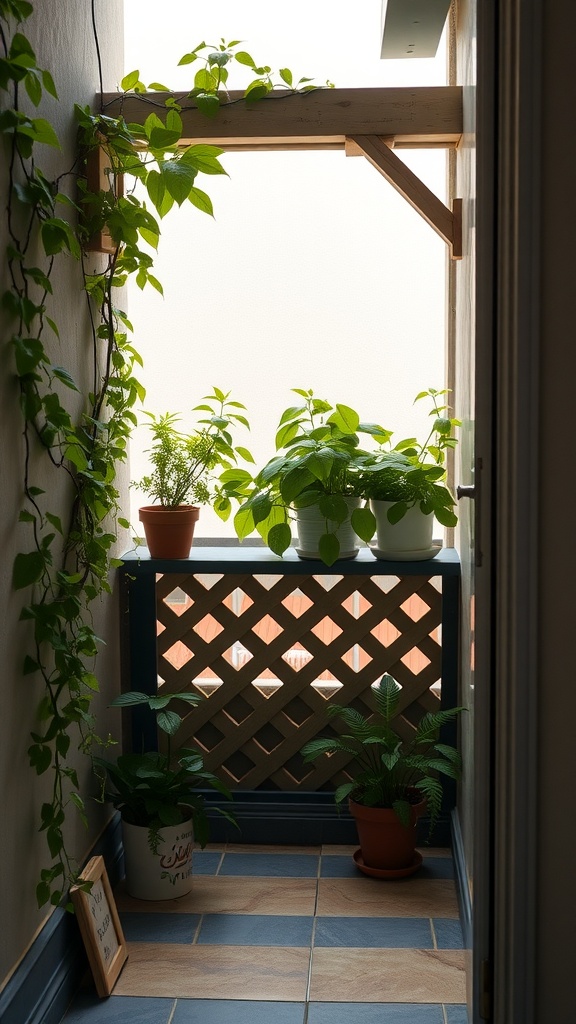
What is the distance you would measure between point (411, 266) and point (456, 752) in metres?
1.43

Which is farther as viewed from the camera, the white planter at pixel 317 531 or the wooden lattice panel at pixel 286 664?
the wooden lattice panel at pixel 286 664

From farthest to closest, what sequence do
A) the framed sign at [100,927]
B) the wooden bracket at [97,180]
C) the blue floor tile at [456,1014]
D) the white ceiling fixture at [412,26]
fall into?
the white ceiling fixture at [412,26], the wooden bracket at [97,180], the framed sign at [100,927], the blue floor tile at [456,1014]

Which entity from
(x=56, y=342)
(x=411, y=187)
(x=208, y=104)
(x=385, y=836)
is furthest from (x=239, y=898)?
(x=208, y=104)

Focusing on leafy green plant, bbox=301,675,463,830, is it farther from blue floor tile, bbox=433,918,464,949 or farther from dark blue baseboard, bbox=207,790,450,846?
blue floor tile, bbox=433,918,464,949

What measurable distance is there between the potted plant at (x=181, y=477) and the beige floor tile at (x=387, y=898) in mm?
967

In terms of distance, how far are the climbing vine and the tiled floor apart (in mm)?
295

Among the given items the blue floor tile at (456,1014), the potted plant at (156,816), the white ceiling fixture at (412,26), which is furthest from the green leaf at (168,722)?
the white ceiling fixture at (412,26)

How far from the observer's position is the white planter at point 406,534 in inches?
104

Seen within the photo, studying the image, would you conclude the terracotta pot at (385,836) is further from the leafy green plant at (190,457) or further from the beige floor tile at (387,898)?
the leafy green plant at (190,457)

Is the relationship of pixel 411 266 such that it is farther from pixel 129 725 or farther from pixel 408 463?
pixel 129 725

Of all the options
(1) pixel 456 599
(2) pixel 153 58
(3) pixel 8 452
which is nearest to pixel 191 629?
(1) pixel 456 599

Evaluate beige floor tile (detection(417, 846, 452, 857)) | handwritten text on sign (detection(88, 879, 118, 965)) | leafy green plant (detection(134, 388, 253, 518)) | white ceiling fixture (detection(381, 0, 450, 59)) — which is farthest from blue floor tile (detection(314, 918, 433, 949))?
white ceiling fixture (detection(381, 0, 450, 59))

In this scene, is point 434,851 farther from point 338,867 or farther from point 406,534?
point 406,534

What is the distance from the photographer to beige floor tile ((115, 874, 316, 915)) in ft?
7.92
